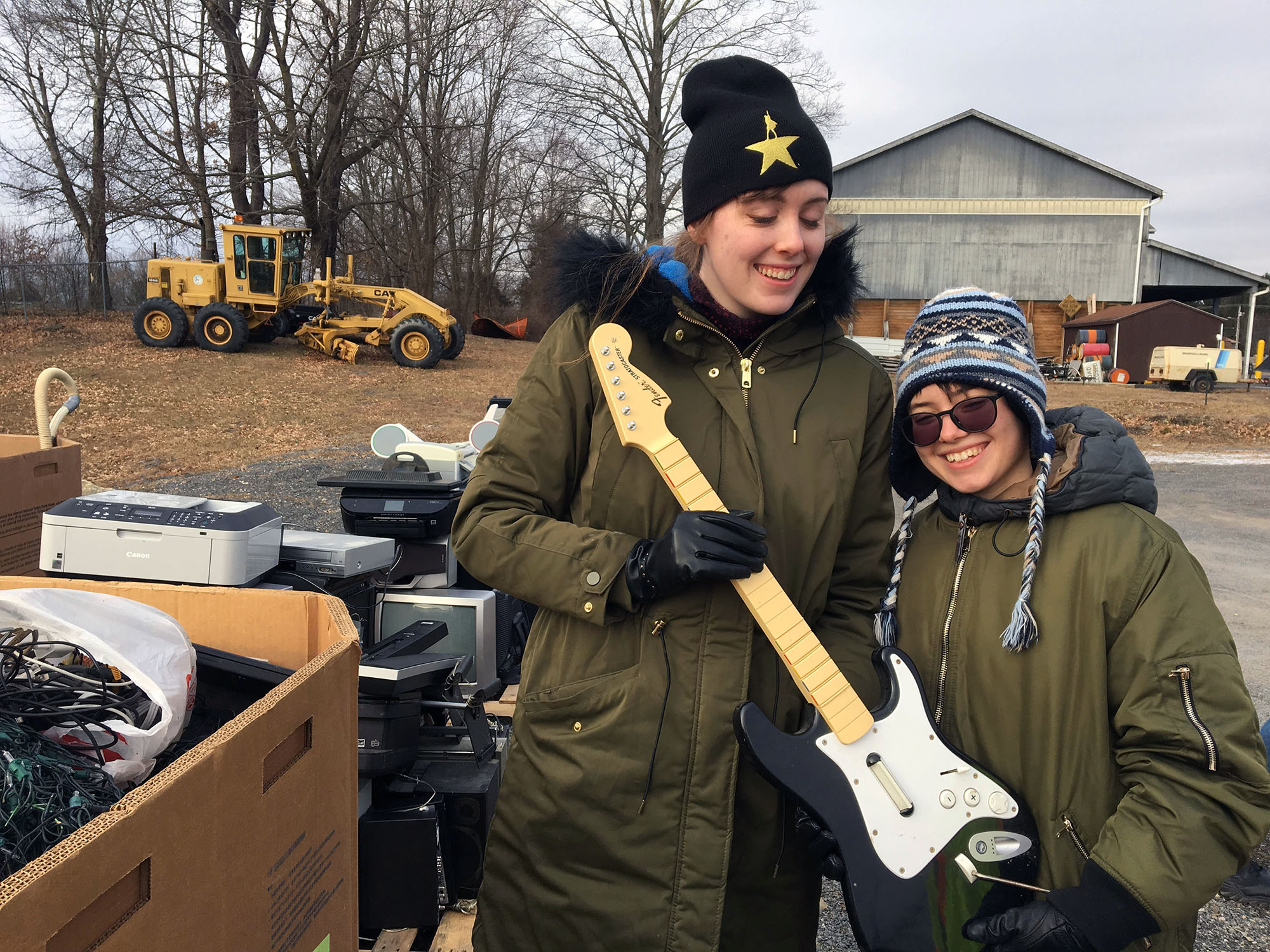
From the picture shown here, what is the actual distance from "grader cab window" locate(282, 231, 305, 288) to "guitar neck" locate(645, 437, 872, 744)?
19.9 meters

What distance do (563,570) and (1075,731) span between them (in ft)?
3.14

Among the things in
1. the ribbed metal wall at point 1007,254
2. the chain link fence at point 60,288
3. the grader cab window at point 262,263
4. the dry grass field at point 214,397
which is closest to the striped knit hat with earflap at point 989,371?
the dry grass field at point 214,397

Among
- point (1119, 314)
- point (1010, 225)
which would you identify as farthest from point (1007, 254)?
point (1119, 314)

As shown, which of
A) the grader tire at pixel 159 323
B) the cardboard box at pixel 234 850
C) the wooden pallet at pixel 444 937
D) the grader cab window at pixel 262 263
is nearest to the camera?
the cardboard box at pixel 234 850

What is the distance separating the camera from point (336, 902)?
1292 millimetres

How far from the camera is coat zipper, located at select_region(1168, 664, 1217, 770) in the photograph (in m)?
1.38

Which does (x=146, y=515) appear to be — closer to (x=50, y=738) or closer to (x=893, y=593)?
(x=50, y=738)

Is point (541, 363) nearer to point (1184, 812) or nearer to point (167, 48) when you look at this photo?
point (1184, 812)

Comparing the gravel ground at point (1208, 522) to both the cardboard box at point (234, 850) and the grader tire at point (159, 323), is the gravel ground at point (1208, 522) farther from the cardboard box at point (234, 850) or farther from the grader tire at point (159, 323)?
the grader tire at point (159, 323)

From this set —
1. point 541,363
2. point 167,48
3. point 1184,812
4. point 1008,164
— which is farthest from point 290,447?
point 1008,164

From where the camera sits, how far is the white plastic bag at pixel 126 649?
1.25m

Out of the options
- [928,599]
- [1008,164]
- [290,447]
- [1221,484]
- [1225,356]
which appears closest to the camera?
[928,599]

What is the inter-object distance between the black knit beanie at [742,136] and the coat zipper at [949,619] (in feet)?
2.48

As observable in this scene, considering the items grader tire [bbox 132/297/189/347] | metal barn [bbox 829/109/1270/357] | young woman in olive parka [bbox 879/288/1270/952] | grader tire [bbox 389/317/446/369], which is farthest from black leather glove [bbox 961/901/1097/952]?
metal barn [bbox 829/109/1270/357]
